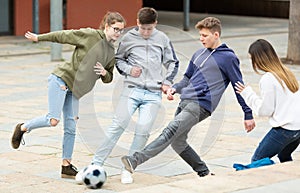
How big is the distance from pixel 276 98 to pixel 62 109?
7.01ft

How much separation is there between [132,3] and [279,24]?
622 centimetres

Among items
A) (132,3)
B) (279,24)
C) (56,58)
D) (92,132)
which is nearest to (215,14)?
(279,24)

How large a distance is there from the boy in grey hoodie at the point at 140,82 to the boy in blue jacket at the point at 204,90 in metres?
0.27

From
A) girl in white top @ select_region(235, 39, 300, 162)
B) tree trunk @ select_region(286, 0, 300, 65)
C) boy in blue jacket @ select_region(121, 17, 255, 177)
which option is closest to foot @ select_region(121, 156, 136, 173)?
boy in blue jacket @ select_region(121, 17, 255, 177)

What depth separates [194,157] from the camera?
773cm

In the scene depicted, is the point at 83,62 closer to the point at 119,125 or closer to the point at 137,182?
the point at 119,125

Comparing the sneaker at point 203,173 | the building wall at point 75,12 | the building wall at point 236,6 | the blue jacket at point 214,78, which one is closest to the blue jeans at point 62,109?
the blue jacket at point 214,78

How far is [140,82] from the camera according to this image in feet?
25.5

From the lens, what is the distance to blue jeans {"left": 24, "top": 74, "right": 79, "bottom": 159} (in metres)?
7.76

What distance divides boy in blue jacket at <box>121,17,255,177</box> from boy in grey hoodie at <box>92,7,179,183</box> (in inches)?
10.5

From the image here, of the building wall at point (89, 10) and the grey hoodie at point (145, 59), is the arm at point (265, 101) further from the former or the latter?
the building wall at point (89, 10)

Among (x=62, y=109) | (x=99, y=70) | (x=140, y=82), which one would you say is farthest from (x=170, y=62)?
(x=62, y=109)

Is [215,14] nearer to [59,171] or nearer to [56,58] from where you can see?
[56,58]

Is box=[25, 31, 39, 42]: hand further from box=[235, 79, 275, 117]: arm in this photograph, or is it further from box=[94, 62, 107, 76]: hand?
box=[235, 79, 275, 117]: arm
